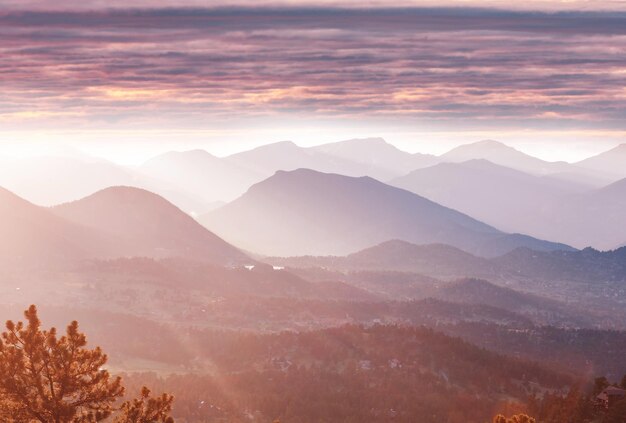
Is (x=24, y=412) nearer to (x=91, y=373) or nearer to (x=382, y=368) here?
(x=91, y=373)

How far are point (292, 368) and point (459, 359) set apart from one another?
131 feet

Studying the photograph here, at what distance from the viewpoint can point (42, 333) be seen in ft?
154

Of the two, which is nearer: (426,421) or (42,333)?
(42,333)

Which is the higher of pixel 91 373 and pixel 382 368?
pixel 91 373

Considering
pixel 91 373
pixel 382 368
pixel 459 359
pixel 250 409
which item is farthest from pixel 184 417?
pixel 91 373

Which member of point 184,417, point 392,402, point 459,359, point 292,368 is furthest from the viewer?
point 459,359

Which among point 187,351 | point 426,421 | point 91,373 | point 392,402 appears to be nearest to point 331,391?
point 392,402

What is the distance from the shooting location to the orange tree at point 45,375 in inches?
1813

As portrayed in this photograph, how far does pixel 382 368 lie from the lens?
591 feet

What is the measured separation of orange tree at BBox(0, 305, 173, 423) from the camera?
4606cm

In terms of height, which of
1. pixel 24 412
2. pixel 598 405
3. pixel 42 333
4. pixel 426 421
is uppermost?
pixel 42 333

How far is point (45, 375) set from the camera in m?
47.2

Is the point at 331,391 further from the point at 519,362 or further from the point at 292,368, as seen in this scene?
the point at 519,362

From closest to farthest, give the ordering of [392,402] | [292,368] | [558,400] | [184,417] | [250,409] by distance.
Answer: [558,400] → [184,417] → [250,409] → [392,402] → [292,368]
